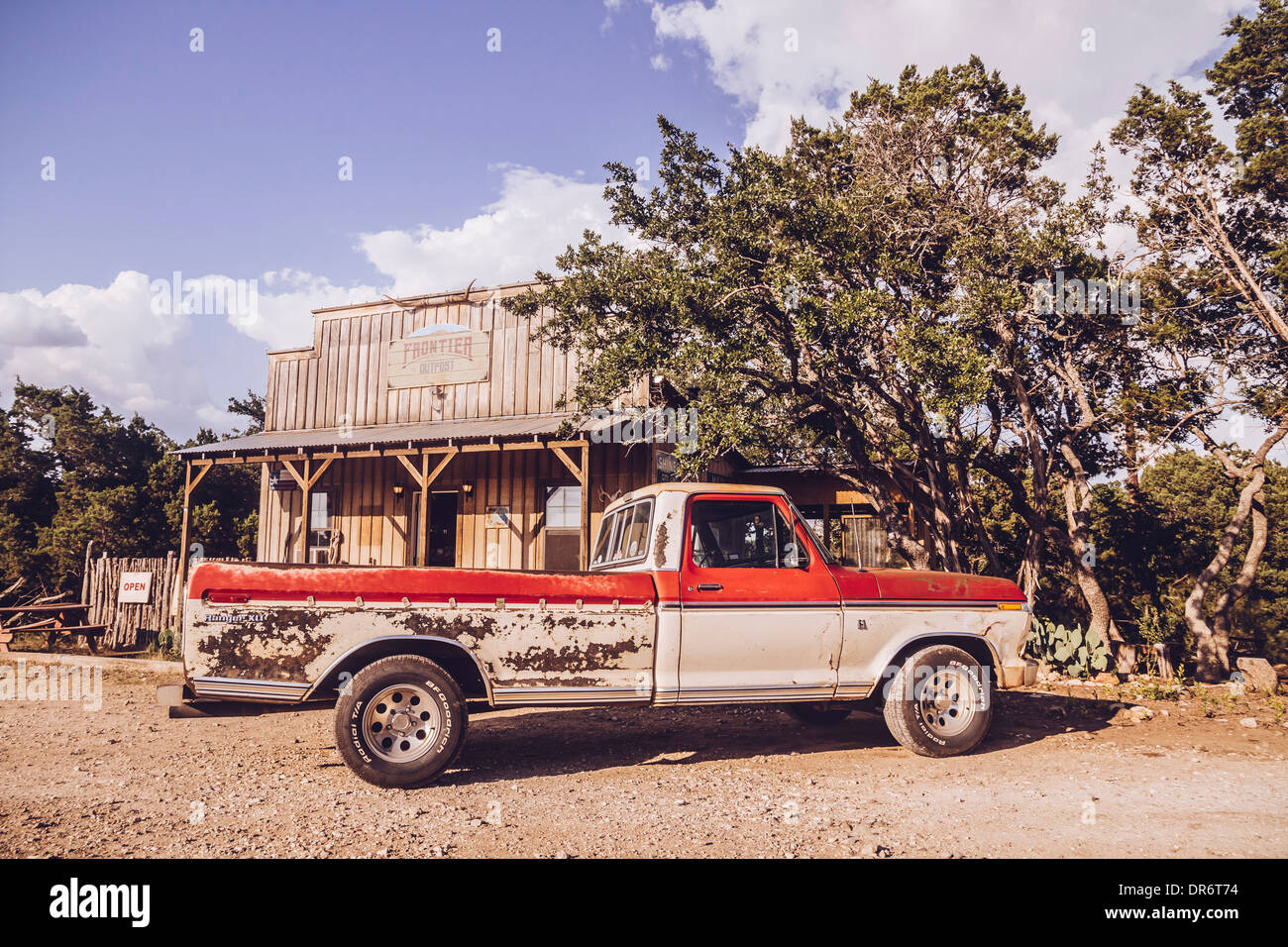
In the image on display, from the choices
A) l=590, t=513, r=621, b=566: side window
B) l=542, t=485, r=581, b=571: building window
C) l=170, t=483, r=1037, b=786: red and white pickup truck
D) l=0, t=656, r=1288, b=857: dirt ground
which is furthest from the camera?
l=542, t=485, r=581, b=571: building window

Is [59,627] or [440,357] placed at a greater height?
[440,357]

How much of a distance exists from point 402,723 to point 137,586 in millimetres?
10305

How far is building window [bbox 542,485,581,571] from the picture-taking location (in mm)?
13742

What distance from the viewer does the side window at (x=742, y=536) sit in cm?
574

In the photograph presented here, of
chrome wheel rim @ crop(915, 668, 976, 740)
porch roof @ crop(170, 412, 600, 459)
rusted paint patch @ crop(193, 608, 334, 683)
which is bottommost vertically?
chrome wheel rim @ crop(915, 668, 976, 740)

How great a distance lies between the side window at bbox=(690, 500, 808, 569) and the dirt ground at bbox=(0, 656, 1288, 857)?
1511 millimetres

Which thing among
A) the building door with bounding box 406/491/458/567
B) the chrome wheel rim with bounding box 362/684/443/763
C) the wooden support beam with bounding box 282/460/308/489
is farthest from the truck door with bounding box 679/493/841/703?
the wooden support beam with bounding box 282/460/308/489

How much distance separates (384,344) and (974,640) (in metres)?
13.3

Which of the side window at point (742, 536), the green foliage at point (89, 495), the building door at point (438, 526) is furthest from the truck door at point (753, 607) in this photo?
the green foliage at point (89, 495)

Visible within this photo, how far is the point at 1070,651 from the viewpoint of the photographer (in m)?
10.1

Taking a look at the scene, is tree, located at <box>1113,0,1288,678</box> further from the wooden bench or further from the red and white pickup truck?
the wooden bench

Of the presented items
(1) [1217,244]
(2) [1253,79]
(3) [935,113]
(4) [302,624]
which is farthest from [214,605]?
(2) [1253,79]

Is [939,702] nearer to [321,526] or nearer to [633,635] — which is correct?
[633,635]

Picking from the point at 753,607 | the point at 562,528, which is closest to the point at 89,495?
the point at 562,528
